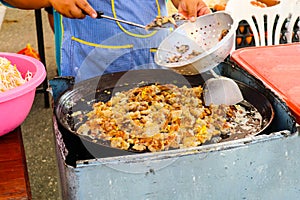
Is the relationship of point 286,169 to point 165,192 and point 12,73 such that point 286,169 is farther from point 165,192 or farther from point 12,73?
point 12,73

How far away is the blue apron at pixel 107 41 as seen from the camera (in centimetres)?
182

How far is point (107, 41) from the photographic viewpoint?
1854 millimetres

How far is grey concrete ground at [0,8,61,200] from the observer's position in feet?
8.66

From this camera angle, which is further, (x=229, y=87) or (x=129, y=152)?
(x=229, y=87)

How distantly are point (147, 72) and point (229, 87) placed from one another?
1.12 feet

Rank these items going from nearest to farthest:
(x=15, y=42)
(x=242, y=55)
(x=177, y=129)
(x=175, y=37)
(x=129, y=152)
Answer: (x=129, y=152)
(x=177, y=129)
(x=175, y=37)
(x=242, y=55)
(x=15, y=42)

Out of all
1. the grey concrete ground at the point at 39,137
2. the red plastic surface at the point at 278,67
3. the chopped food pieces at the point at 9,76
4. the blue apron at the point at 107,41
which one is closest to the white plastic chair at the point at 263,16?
the red plastic surface at the point at 278,67

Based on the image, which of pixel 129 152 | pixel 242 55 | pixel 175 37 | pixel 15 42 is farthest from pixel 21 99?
pixel 15 42

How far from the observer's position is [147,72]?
1686 mm

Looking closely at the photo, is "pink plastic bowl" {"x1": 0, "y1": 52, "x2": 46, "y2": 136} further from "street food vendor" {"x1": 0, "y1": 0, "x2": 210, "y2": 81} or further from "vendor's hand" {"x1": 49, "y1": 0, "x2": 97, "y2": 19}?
"street food vendor" {"x1": 0, "y1": 0, "x2": 210, "y2": 81}

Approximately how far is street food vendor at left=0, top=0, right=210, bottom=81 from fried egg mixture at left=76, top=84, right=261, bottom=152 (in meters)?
0.33

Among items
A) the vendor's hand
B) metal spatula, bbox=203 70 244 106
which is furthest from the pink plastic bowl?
A: metal spatula, bbox=203 70 244 106

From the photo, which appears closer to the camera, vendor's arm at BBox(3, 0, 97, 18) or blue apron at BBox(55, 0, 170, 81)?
vendor's arm at BBox(3, 0, 97, 18)

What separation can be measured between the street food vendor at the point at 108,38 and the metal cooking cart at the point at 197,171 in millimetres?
615
